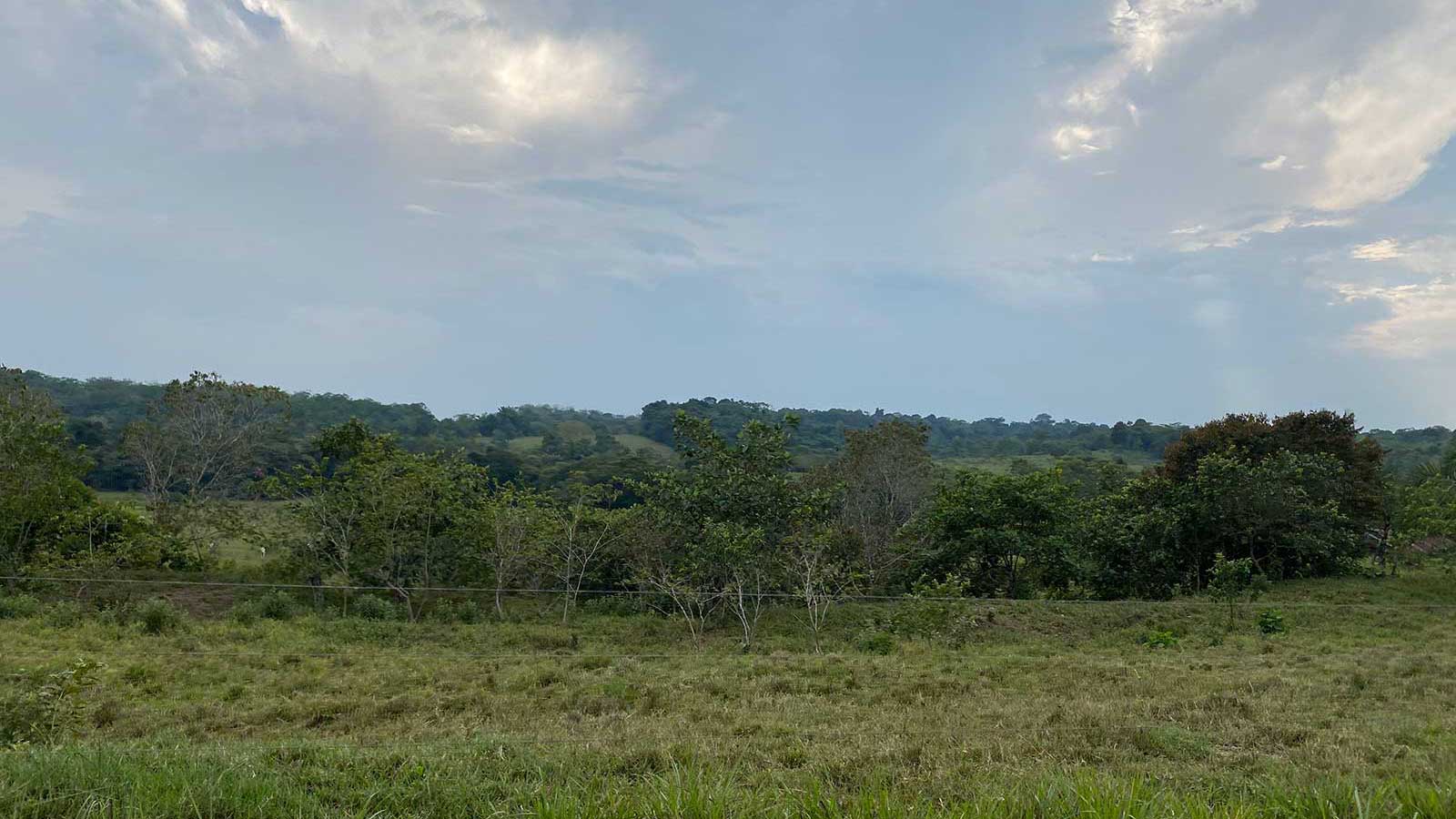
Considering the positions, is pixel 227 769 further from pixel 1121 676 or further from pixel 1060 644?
pixel 1060 644

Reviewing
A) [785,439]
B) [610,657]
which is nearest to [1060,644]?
[785,439]

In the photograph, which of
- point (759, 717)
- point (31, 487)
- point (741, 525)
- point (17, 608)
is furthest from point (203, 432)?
point (759, 717)

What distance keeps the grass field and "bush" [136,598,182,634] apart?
25 centimetres

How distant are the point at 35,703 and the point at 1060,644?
49.5ft

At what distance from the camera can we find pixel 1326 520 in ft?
70.3

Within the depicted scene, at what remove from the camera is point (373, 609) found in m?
18.4

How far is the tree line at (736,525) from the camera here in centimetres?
1741

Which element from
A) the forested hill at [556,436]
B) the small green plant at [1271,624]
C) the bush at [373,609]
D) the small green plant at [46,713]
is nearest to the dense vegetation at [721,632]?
the small green plant at [46,713]

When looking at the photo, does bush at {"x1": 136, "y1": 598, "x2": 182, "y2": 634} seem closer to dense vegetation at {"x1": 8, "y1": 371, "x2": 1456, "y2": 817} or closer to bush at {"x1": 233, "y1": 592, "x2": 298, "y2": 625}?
dense vegetation at {"x1": 8, "y1": 371, "x2": 1456, "y2": 817}

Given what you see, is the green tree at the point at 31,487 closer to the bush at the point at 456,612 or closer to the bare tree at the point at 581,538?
the bush at the point at 456,612

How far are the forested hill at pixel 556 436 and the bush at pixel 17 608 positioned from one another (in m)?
24.2

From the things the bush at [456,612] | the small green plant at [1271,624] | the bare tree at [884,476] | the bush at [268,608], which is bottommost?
the bush at [456,612]

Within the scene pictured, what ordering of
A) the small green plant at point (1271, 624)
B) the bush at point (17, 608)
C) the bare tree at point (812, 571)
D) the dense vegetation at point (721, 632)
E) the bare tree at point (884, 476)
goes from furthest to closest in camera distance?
the bare tree at point (884, 476) → the bare tree at point (812, 571) → the bush at point (17, 608) → the small green plant at point (1271, 624) → the dense vegetation at point (721, 632)

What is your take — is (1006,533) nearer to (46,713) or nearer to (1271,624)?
(1271,624)
